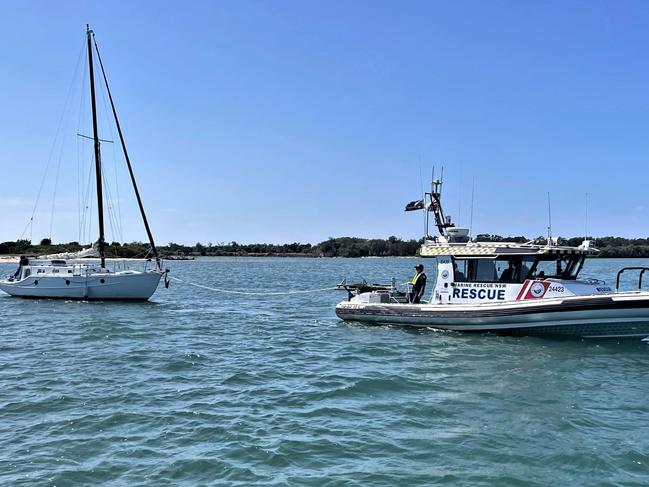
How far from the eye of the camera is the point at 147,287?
108 feet

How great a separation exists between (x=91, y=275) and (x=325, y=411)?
26241mm

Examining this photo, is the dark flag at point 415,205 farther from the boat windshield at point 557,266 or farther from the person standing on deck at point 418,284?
the boat windshield at point 557,266

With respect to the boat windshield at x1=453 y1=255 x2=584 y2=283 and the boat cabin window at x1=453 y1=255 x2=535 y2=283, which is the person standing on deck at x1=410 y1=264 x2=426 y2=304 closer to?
the boat cabin window at x1=453 y1=255 x2=535 y2=283

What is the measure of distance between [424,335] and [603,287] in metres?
5.81

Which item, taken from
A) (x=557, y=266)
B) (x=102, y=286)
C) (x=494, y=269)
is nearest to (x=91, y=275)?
(x=102, y=286)

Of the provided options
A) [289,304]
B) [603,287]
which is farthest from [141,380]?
[289,304]

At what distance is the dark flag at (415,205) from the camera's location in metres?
20.8

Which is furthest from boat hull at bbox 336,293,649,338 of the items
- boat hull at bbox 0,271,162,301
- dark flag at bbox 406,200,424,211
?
boat hull at bbox 0,271,162,301

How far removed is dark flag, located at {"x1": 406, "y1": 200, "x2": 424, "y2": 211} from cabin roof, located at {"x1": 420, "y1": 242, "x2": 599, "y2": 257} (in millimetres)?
1575

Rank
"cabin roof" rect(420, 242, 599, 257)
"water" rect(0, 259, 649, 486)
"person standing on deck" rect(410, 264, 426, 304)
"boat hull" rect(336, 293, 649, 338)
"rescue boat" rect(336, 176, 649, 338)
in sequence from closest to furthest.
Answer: "water" rect(0, 259, 649, 486)
"boat hull" rect(336, 293, 649, 338)
"rescue boat" rect(336, 176, 649, 338)
"cabin roof" rect(420, 242, 599, 257)
"person standing on deck" rect(410, 264, 426, 304)

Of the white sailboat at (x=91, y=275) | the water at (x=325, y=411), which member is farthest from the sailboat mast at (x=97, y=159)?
the water at (x=325, y=411)

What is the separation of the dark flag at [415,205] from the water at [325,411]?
4553 millimetres

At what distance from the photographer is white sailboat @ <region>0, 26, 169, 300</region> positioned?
3262 centimetres

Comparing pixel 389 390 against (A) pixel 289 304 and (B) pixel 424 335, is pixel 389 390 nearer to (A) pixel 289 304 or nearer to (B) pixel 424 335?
(B) pixel 424 335
